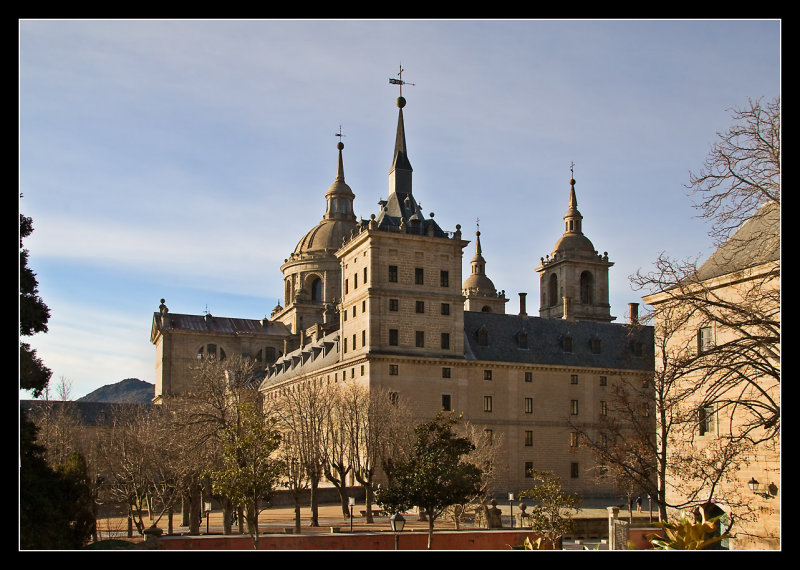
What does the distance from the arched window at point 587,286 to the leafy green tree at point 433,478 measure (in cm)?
6080

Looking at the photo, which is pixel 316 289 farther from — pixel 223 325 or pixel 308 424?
pixel 308 424

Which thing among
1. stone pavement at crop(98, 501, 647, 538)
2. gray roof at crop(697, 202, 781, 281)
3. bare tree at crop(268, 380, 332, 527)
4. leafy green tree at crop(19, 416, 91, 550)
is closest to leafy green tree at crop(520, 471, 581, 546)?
gray roof at crop(697, 202, 781, 281)

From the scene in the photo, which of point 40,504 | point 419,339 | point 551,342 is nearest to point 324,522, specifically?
point 419,339

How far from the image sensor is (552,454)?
68875 millimetres

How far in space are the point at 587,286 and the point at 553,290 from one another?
3.74m

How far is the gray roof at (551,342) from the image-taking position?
70188 millimetres

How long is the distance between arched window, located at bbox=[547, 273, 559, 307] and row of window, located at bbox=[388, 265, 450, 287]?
30.7 meters

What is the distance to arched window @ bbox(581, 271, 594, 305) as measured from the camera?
3733 inches

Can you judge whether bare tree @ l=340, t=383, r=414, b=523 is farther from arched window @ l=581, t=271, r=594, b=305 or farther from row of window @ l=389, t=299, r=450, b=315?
arched window @ l=581, t=271, r=594, b=305

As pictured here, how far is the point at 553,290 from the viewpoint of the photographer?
96125 mm

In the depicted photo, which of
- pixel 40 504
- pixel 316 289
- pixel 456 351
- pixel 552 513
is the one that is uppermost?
pixel 316 289

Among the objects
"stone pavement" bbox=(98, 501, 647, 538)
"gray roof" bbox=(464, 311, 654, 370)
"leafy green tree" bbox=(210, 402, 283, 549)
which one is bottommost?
"stone pavement" bbox=(98, 501, 647, 538)
